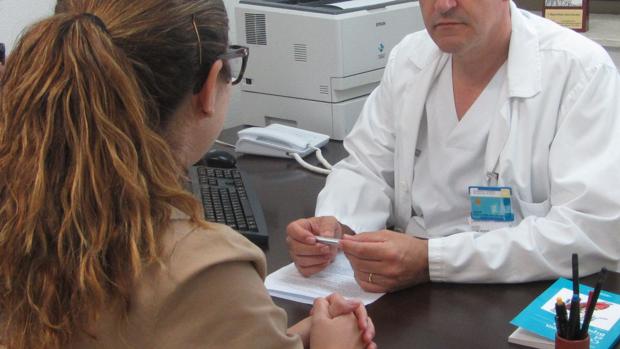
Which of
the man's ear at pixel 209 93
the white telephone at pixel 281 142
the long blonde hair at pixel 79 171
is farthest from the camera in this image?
the white telephone at pixel 281 142

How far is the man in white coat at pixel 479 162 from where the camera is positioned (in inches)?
56.6

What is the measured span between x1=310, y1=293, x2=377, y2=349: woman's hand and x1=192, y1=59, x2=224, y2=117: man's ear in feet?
1.29

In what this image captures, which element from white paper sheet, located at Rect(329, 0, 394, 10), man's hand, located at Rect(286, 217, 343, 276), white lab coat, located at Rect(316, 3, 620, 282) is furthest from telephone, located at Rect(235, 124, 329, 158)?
man's hand, located at Rect(286, 217, 343, 276)

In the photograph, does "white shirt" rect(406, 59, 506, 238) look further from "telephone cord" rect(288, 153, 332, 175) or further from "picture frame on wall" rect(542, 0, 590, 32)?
"picture frame on wall" rect(542, 0, 590, 32)

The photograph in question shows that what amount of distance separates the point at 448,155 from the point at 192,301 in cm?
95

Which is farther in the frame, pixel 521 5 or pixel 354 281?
pixel 521 5

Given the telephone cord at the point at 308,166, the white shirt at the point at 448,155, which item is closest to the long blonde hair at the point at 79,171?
the white shirt at the point at 448,155

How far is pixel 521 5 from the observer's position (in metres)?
3.33

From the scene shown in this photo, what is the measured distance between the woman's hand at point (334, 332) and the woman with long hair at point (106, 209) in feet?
0.81

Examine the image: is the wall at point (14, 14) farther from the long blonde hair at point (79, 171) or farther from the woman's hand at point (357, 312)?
the long blonde hair at point (79, 171)

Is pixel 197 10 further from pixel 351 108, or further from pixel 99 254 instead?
pixel 351 108

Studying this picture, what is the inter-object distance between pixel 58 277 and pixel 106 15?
0.29 m

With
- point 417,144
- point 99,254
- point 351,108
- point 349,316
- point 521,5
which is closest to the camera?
point 99,254

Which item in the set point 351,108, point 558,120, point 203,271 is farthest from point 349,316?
point 351,108
